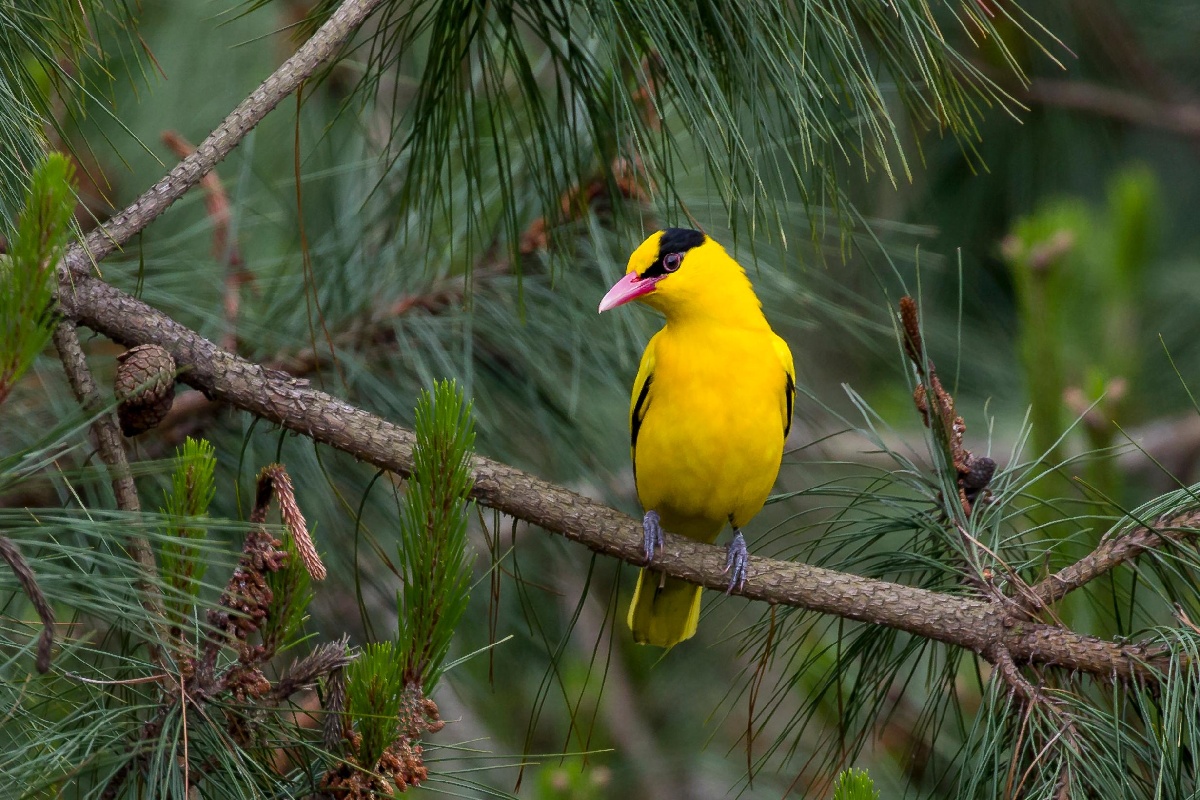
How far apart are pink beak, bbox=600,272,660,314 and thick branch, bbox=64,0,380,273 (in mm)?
1032

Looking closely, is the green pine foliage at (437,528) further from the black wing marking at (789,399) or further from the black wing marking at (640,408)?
the black wing marking at (789,399)

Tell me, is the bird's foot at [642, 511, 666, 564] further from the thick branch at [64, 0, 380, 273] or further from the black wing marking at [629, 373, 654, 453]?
the thick branch at [64, 0, 380, 273]

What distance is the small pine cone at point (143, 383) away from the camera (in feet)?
5.46

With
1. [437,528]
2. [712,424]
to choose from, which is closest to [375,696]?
[437,528]

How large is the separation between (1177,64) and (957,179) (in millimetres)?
1241

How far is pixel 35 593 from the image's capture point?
1.12 meters

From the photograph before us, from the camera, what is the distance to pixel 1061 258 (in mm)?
2762

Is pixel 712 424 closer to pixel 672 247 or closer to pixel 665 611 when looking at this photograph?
pixel 672 247

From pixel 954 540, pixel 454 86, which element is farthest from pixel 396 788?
pixel 454 86

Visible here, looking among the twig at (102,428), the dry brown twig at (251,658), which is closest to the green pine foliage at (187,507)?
the dry brown twig at (251,658)

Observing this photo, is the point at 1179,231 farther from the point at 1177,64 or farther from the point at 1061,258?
the point at 1061,258

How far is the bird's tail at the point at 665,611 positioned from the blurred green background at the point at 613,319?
0.26 meters

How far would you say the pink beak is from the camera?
2686mm

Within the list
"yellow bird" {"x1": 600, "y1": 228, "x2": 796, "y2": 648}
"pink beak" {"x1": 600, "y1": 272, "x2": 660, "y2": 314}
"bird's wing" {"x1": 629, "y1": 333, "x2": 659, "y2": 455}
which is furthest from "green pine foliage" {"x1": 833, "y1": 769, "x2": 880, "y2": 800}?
"bird's wing" {"x1": 629, "y1": 333, "x2": 659, "y2": 455}
